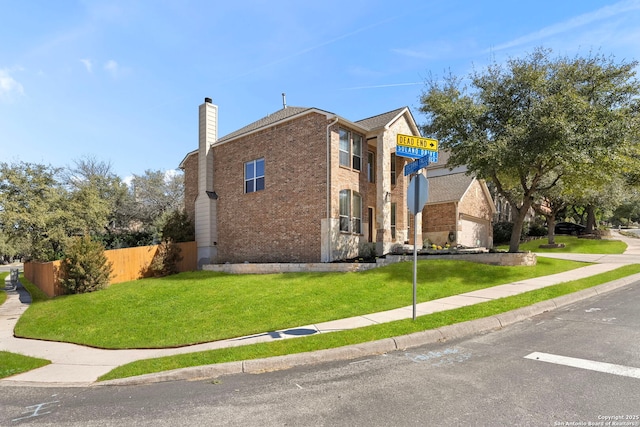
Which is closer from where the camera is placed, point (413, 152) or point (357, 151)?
point (413, 152)

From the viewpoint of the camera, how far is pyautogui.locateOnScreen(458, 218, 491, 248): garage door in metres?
26.7

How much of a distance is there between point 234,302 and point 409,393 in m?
7.48

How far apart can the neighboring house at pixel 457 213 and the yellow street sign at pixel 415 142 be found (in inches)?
699

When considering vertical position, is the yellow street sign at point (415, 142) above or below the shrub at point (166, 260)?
above

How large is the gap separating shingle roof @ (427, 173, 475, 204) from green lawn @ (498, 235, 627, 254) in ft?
23.1

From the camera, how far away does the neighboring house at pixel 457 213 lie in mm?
26000

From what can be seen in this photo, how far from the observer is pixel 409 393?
441 cm

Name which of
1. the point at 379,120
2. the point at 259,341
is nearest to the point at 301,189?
the point at 379,120

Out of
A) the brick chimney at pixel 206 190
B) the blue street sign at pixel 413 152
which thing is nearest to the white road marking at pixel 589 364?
the blue street sign at pixel 413 152

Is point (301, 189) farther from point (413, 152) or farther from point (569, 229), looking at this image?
point (569, 229)

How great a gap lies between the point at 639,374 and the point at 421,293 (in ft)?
20.7

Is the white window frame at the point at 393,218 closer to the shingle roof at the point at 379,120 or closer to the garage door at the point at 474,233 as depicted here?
the shingle roof at the point at 379,120

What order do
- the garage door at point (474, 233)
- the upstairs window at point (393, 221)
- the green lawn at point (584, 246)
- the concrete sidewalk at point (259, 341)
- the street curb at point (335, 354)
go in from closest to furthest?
1. the street curb at point (335, 354)
2. the concrete sidewalk at point (259, 341)
3. the upstairs window at point (393, 221)
4. the garage door at point (474, 233)
5. the green lawn at point (584, 246)

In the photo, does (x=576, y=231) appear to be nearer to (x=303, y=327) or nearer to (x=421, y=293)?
(x=421, y=293)
